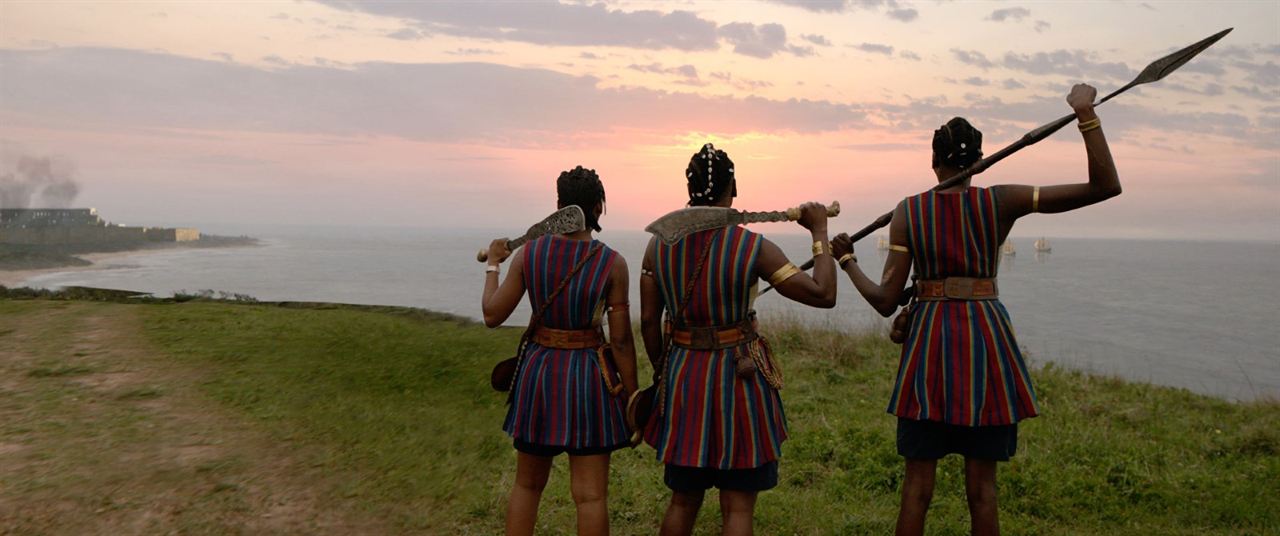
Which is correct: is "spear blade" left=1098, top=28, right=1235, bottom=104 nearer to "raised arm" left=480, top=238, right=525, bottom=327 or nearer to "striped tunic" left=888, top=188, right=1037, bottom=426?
"striped tunic" left=888, top=188, right=1037, bottom=426

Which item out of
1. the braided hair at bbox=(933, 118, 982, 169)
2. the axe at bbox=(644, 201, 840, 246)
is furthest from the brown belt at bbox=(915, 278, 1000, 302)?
the axe at bbox=(644, 201, 840, 246)

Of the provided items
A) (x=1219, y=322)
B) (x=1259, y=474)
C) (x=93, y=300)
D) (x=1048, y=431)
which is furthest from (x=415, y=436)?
(x=1219, y=322)

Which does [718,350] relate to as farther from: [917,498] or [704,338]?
[917,498]

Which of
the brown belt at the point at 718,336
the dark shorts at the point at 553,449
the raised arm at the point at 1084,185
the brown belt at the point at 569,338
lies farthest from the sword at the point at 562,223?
the raised arm at the point at 1084,185

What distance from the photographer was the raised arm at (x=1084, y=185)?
3811 mm

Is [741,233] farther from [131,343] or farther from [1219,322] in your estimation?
[1219,322]

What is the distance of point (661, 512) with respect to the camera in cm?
636

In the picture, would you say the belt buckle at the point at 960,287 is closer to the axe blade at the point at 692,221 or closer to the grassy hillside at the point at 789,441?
the axe blade at the point at 692,221

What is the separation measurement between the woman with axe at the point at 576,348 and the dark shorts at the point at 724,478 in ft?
1.36

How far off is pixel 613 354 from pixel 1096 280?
11584 centimetres

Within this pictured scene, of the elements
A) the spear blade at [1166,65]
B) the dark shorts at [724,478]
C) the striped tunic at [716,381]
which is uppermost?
the spear blade at [1166,65]

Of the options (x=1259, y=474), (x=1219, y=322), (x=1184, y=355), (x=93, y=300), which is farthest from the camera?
(x=1219, y=322)

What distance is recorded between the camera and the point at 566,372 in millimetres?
4453

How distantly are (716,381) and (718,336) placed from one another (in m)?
0.23
